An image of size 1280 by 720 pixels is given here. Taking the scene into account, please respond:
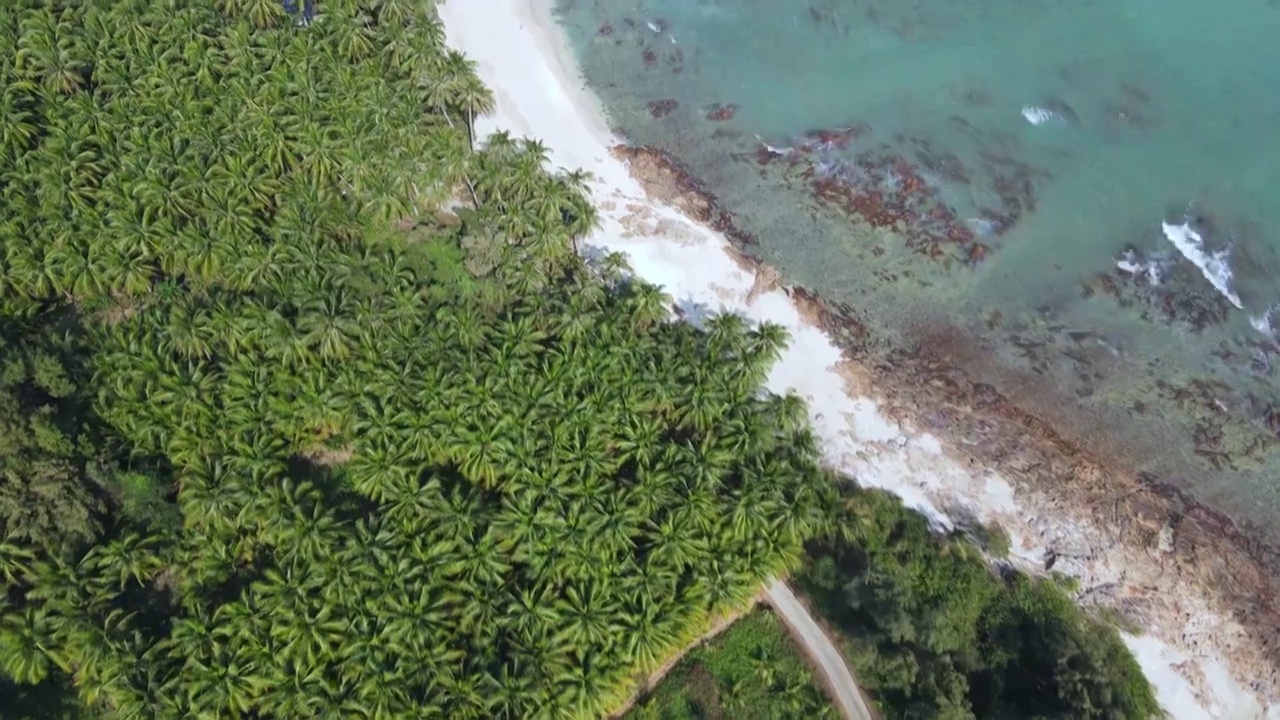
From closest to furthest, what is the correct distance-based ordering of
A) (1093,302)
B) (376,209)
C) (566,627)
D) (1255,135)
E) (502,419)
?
(566,627)
(502,419)
(376,209)
(1093,302)
(1255,135)

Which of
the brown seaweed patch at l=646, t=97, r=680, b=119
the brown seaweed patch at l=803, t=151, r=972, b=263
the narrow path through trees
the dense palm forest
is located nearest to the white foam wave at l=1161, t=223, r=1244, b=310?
the brown seaweed patch at l=803, t=151, r=972, b=263

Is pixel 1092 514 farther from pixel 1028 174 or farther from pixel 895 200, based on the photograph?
pixel 1028 174

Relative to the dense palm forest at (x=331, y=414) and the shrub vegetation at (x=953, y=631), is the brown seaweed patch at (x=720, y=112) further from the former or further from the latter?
the shrub vegetation at (x=953, y=631)

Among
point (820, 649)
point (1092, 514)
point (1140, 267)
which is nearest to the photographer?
point (820, 649)

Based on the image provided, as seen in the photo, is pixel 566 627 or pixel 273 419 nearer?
pixel 566 627

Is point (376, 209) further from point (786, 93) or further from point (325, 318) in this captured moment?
point (786, 93)

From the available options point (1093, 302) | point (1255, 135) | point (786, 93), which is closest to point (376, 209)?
point (786, 93)

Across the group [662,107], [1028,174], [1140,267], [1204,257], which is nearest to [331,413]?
[662,107]
